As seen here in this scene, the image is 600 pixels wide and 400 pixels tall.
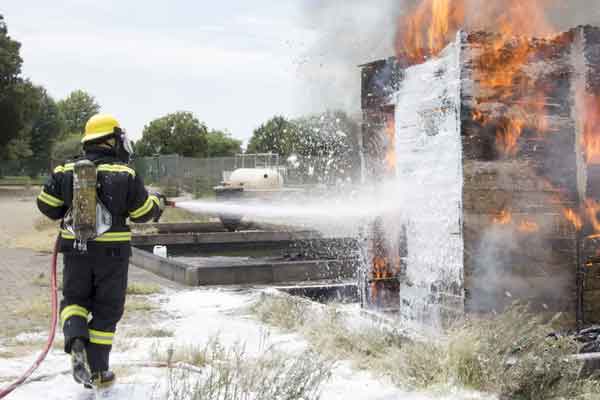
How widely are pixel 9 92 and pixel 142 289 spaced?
37.0 meters

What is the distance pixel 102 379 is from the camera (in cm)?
462

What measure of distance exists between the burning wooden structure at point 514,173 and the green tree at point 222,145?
7146 cm

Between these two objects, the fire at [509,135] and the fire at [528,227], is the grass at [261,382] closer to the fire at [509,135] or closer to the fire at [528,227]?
the fire at [528,227]

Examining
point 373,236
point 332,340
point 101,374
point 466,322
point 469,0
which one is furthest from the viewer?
point 373,236

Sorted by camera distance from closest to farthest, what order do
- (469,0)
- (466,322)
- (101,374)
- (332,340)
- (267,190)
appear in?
(101,374)
(466,322)
(332,340)
(469,0)
(267,190)

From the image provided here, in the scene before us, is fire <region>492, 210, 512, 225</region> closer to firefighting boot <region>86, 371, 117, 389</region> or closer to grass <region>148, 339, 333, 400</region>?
grass <region>148, 339, 333, 400</region>

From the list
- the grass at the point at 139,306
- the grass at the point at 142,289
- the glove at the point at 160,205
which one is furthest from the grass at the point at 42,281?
the glove at the point at 160,205

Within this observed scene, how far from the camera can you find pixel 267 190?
843 inches

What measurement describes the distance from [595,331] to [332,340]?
205 centimetres

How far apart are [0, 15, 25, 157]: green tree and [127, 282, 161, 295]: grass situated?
36320mm

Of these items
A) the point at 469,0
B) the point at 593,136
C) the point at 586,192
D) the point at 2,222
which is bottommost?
the point at 2,222

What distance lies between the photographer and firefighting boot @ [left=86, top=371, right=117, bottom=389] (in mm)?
4602

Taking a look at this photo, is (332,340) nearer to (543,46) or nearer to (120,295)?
(120,295)

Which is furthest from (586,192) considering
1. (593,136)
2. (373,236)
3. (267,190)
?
(267,190)
